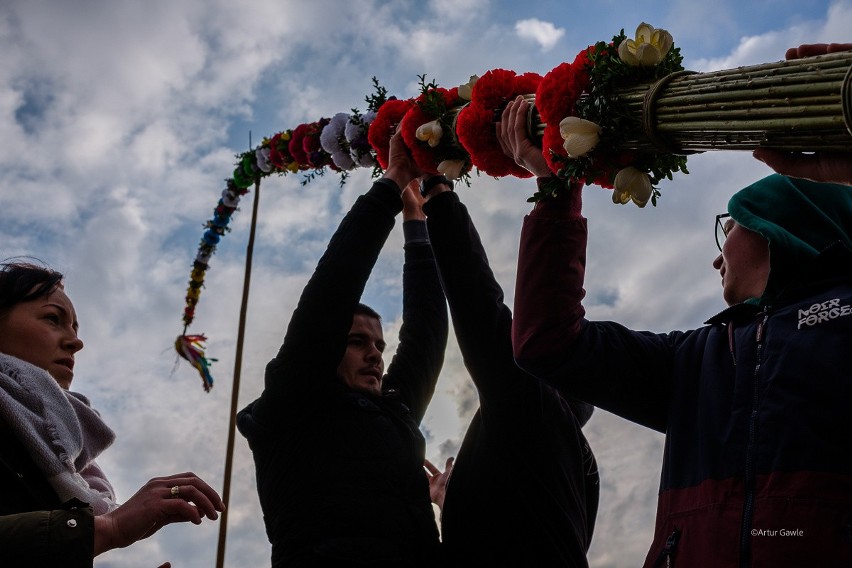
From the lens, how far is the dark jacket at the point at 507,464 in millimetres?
2477

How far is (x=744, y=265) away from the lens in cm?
239

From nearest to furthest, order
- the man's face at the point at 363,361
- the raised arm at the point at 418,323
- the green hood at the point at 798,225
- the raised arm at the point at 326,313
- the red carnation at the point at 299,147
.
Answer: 1. the green hood at the point at 798,225
2. the raised arm at the point at 326,313
3. the man's face at the point at 363,361
4. the raised arm at the point at 418,323
5. the red carnation at the point at 299,147

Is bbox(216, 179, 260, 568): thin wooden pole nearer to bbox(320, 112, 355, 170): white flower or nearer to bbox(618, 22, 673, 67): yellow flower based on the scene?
bbox(320, 112, 355, 170): white flower

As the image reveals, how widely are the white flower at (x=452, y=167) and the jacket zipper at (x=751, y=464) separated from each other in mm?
1348

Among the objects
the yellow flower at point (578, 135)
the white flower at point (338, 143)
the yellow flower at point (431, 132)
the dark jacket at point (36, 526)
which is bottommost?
the dark jacket at point (36, 526)

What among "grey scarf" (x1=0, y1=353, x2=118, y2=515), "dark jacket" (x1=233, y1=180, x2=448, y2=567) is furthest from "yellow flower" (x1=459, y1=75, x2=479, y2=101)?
"grey scarf" (x1=0, y1=353, x2=118, y2=515)

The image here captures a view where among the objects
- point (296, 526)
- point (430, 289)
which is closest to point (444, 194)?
point (430, 289)

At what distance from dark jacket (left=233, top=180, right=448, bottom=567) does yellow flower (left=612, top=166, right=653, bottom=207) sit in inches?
42.8

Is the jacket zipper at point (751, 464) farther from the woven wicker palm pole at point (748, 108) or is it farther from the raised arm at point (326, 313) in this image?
the raised arm at point (326, 313)

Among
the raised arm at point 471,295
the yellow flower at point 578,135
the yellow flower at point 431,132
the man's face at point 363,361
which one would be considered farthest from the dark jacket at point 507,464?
the yellow flower at point 578,135

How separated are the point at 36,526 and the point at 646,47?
1990 mm

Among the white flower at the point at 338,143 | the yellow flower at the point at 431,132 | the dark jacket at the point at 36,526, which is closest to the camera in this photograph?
the dark jacket at the point at 36,526

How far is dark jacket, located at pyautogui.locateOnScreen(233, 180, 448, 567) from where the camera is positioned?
2.63 m

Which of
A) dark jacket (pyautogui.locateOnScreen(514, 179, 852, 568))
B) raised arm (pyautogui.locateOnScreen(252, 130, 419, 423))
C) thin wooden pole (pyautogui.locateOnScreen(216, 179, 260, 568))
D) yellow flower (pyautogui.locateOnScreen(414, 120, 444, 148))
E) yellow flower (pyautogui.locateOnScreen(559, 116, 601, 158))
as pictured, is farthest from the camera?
thin wooden pole (pyautogui.locateOnScreen(216, 179, 260, 568))
